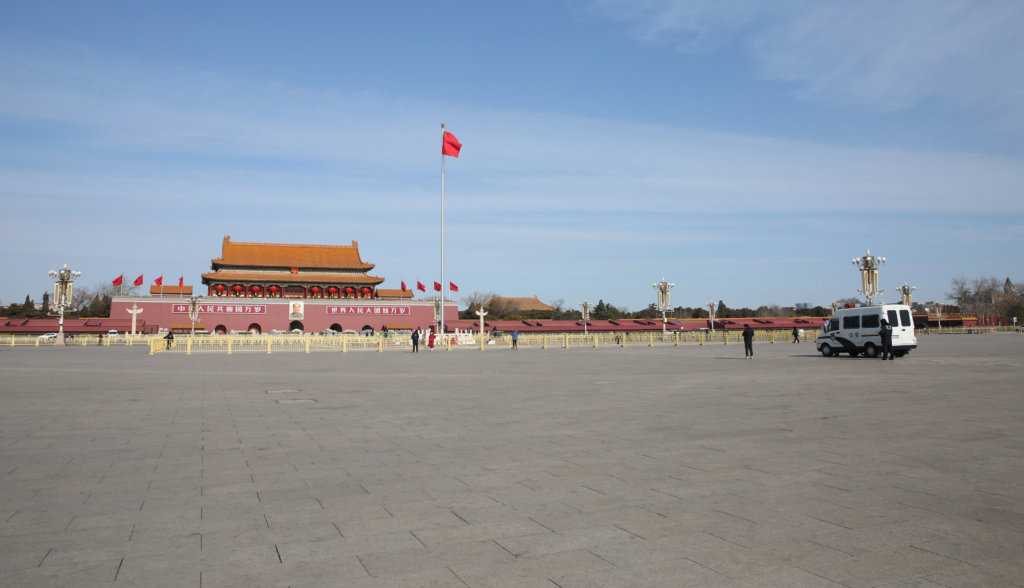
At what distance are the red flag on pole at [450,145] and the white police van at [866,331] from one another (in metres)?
21.8

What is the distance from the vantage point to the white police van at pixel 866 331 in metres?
21.9

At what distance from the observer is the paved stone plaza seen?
3305 millimetres

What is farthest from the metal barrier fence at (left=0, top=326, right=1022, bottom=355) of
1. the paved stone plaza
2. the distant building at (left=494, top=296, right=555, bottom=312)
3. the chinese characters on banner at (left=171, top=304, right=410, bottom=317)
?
the distant building at (left=494, top=296, right=555, bottom=312)

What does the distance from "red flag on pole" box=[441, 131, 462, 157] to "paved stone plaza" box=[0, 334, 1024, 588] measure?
89.6 ft

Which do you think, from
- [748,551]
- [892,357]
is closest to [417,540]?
[748,551]

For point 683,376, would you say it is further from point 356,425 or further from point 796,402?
point 356,425

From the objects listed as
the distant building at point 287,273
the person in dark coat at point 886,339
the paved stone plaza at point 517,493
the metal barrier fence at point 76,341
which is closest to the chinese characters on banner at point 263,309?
the distant building at point 287,273

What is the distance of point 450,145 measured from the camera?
3622cm

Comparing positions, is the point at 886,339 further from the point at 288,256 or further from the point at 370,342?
the point at 288,256

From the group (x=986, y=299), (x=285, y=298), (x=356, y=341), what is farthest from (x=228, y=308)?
(x=986, y=299)

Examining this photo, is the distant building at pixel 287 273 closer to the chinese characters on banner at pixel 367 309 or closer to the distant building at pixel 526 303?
the chinese characters on banner at pixel 367 309

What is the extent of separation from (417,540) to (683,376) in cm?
1310

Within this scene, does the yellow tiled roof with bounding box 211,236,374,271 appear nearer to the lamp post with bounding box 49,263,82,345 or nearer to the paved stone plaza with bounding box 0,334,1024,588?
the lamp post with bounding box 49,263,82,345

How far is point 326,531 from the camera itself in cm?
394
